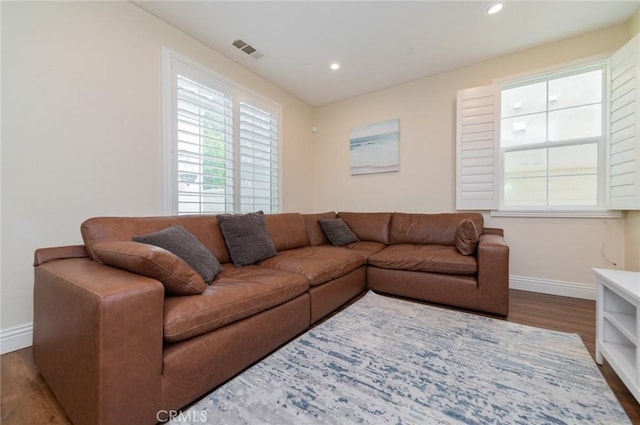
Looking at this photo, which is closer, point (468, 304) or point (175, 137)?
point (468, 304)

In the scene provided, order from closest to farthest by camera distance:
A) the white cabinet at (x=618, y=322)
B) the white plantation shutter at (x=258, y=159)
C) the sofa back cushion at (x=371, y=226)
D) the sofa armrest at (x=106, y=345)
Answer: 1. the sofa armrest at (x=106, y=345)
2. the white cabinet at (x=618, y=322)
3. the white plantation shutter at (x=258, y=159)
4. the sofa back cushion at (x=371, y=226)

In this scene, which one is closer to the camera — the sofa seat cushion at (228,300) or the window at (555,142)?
the sofa seat cushion at (228,300)

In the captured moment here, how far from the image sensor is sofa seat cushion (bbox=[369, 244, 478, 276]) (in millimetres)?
2258

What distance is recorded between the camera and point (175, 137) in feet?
7.97

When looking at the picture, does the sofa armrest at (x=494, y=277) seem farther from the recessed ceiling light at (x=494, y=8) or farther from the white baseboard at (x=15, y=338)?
the white baseboard at (x=15, y=338)

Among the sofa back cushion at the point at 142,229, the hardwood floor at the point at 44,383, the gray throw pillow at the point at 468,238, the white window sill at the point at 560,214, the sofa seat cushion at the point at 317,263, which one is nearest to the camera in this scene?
the hardwood floor at the point at 44,383

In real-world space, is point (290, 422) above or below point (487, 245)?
below

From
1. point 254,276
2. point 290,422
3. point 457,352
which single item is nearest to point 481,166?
point 457,352

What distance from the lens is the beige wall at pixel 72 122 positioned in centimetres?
163

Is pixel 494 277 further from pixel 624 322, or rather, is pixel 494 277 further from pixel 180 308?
pixel 180 308

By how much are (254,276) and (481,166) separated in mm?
2841

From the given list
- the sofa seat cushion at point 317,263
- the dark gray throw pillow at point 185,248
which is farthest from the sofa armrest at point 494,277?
the dark gray throw pillow at point 185,248

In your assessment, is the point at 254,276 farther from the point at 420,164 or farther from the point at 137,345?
the point at 420,164

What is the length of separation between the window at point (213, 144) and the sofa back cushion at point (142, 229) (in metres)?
0.55
